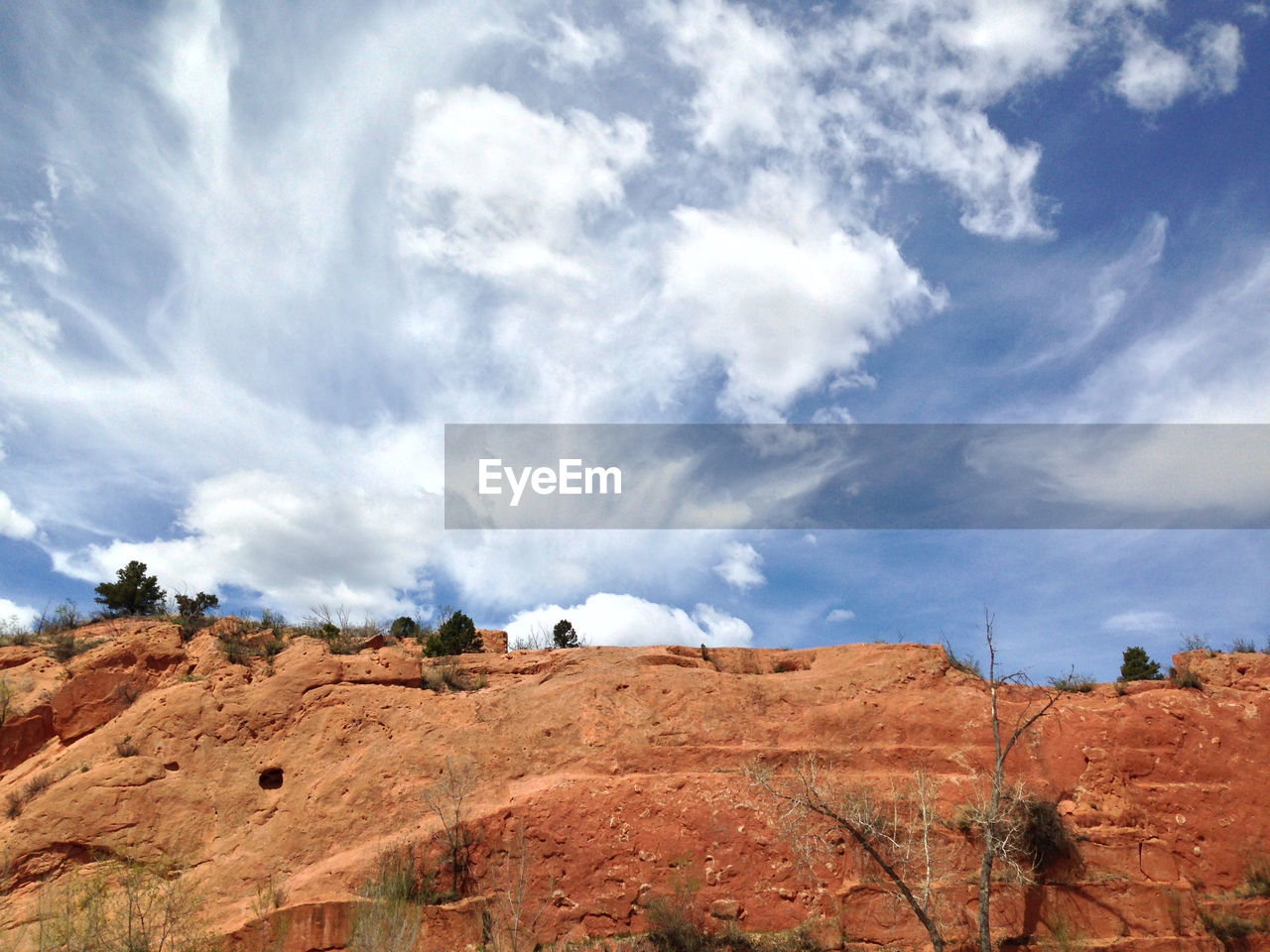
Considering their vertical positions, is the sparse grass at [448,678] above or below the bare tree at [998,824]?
above

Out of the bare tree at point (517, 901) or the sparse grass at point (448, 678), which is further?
the sparse grass at point (448, 678)

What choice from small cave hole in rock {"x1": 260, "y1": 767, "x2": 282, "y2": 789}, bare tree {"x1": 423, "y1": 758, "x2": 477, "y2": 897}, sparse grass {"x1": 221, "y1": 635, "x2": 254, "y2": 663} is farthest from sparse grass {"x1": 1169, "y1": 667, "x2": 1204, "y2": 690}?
sparse grass {"x1": 221, "y1": 635, "x2": 254, "y2": 663}

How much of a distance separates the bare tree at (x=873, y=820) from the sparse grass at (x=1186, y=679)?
213 inches

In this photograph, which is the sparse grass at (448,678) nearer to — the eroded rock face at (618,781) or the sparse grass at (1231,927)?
the eroded rock face at (618,781)

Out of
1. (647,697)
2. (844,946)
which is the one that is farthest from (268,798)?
(844,946)

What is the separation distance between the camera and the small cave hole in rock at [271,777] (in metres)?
14.4

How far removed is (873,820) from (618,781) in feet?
13.5

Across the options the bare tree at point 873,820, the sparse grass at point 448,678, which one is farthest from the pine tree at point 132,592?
the bare tree at point 873,820

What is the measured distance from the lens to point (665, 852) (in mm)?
12453

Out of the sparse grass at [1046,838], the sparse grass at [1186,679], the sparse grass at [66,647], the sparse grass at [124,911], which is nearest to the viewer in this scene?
the sparse grass at [124,911]

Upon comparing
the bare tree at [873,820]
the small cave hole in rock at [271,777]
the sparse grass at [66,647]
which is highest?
the sparse grass at [66,647]

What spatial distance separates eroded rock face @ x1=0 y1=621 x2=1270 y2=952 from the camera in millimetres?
12055

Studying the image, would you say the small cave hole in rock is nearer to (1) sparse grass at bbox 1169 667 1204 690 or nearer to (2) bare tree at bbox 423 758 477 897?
(2) bare tree at bbox 423 758 477 897

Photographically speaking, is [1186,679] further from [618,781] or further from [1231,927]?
[618,781]
